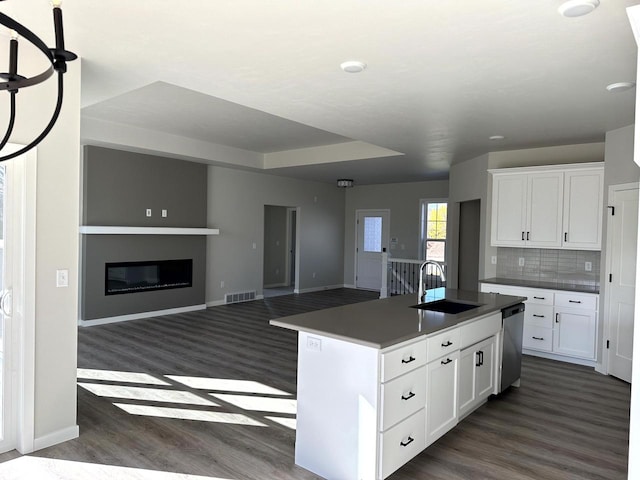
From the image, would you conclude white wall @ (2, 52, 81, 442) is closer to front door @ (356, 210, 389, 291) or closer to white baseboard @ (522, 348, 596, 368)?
white baseboard @ (522, 348, 596, 368)

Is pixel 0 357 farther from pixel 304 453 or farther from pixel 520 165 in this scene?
pixel 520 165

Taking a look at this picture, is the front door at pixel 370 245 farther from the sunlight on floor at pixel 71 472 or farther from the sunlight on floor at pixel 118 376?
the sunlight on floor at pixel 71 472

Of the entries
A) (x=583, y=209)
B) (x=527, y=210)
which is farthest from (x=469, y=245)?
(x=583, y=209)

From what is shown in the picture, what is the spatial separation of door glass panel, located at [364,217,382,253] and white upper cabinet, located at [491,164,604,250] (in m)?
4.98

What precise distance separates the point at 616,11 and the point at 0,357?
4.16 m

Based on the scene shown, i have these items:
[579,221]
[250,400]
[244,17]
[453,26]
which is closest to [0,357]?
[250,400]

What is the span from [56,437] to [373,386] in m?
2.25

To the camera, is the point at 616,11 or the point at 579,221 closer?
the point at 616,11

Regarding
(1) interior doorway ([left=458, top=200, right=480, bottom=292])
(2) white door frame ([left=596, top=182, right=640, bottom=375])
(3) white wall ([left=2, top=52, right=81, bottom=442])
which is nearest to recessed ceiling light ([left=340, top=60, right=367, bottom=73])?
(3) white wall ([left=2, top=52, right=81, bottom=442])

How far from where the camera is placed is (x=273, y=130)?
638 centimetres

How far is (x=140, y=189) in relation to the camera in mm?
7086

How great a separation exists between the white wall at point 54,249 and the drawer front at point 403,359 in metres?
2.24

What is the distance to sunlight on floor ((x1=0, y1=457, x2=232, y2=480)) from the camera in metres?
2.65

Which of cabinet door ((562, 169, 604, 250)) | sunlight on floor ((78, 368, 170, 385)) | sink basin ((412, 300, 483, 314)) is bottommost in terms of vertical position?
sunlight on floor ((78, 368, 170, 385))
